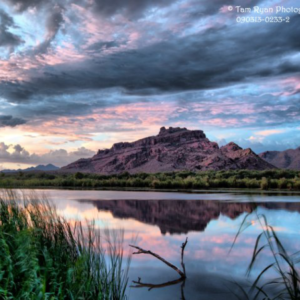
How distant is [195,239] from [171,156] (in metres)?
102

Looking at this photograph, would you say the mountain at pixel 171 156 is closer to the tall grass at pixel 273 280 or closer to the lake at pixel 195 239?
the lake at pixel 195 239

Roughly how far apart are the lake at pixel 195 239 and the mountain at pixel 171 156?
7877 cm

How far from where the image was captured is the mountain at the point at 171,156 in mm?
98688

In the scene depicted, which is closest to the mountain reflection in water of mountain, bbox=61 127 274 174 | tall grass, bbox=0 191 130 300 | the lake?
the lake

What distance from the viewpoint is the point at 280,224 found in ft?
42.2

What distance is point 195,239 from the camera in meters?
10.4

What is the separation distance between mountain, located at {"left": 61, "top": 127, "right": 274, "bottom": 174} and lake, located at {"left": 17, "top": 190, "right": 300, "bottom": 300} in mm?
78771

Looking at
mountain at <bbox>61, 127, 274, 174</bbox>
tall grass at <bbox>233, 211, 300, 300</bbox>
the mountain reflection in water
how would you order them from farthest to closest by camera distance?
mountain at <bbox>61, 127, 274, 174</bbox> < the mountain reflection in water < tall grass at <bbox>233, 211, 300, 300</bbox>

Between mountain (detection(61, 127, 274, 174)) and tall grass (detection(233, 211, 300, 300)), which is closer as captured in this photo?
tall grass (detection(233, 211, 300, 300))

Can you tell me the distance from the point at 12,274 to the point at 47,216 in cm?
207

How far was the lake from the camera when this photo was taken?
21.7 ft

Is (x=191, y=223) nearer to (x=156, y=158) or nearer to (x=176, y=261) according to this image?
(x=176, y=261)

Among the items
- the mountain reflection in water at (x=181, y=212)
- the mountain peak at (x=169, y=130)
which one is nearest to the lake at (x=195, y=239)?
the mountain reflection in water at (x=181, y=212)

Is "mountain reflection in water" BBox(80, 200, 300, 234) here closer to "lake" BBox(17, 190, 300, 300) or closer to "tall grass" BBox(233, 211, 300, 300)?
"lake" BBox(17, 190, 300, 300)
